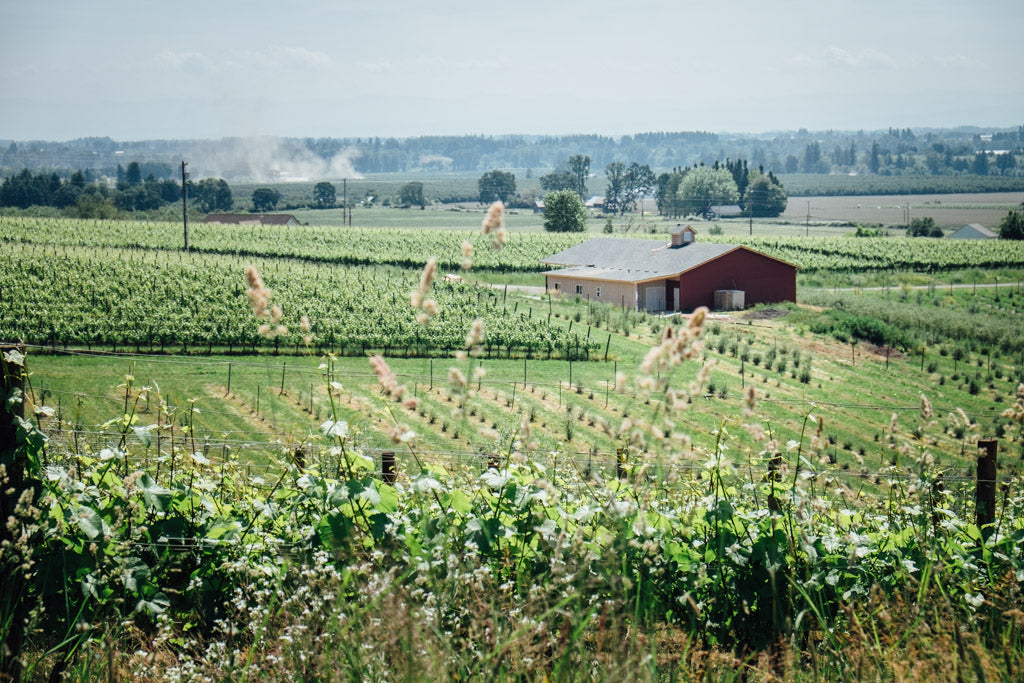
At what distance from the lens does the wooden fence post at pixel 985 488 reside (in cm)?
472

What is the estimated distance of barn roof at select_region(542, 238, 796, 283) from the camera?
41.7 metres

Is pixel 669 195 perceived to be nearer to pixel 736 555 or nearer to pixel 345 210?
pixel 345 210

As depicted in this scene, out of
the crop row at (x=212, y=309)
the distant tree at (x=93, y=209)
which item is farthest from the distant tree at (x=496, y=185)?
the crop row at (x=212, y=309)

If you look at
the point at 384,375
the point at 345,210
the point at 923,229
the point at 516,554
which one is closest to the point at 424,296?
the point at 384,375

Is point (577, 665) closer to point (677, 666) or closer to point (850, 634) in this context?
point (677, 666)

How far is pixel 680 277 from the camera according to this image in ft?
135

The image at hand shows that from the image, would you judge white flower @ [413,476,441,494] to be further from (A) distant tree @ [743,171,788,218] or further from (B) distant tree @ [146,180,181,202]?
(A) distant tree @ [743,171,788,218]

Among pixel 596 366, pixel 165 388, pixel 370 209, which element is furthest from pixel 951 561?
pixel 370 209

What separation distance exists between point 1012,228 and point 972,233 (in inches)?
139

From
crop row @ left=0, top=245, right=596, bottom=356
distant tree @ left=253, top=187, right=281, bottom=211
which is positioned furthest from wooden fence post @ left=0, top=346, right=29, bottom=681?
distant tree @ left=253, top=187, right=281, bottom=211

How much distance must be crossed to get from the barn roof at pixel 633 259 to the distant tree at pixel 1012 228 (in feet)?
133

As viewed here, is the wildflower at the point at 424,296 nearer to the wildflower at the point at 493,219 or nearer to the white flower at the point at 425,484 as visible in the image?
the wildflower at the point at 493,219

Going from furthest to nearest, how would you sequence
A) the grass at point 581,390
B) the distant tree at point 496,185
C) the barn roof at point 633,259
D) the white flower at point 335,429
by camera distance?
1. the distant tree at point 496,185
2. the barn roof at point 633,259
3. the grass at point 581,390
4. the white flower at point 335,429

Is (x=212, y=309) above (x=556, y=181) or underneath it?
underneath
